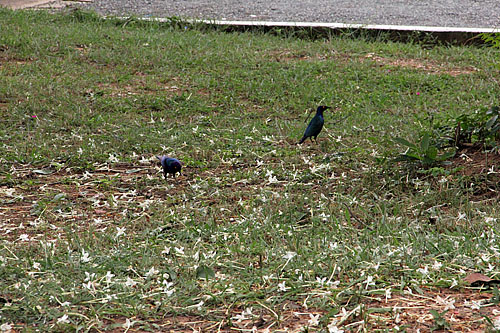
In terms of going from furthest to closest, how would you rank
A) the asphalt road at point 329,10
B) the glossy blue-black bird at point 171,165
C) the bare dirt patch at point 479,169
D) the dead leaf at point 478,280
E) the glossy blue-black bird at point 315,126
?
the asphalt road at point 329,10 < the glossy blue-black bird at point 315,126 < the glossy blue-black bird at point 171,165 < the bare dirt patch at point 479,169 < the dead leaf at point 478,280

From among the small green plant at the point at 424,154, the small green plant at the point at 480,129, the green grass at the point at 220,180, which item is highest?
the small green plant at the point at 480,129

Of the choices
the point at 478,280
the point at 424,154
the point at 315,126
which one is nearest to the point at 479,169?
the point at 424,154

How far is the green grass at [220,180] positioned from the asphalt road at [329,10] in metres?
1.70

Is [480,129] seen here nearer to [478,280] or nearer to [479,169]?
[479,169]

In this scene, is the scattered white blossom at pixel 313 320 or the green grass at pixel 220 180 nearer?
the scattered white blossom at pixel 313 320

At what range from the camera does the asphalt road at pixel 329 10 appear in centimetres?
1007

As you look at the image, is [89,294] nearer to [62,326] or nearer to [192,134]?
[62,326]

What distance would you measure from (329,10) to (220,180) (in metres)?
7.55

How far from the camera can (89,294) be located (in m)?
2.45

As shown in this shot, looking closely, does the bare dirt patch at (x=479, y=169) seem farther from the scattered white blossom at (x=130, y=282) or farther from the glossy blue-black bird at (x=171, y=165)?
the scattered white blossom at (x=130, y=282)

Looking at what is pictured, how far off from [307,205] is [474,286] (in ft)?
Result: 4.65

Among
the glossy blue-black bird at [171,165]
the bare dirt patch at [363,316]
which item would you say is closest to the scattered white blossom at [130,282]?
the bare dirt patch at [363,316]

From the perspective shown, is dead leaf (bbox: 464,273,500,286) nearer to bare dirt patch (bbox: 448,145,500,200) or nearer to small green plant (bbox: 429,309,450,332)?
small green plant (bbox: 429,309,450,332)

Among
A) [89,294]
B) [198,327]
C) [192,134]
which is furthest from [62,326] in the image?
[192,134]
